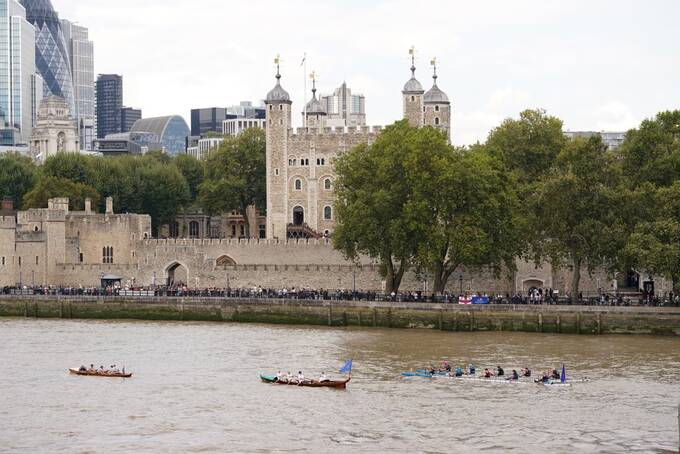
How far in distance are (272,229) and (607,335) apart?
41.2 m

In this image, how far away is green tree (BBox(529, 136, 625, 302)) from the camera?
77812mm

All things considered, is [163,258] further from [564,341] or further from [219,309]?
[564,341]

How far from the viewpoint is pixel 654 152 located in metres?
79.8

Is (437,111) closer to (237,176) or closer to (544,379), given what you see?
(237,176)

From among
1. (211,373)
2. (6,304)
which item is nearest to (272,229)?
(6,304)

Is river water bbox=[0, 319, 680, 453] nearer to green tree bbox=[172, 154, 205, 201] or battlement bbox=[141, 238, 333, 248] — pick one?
battlement bbox=[141, 238, 333, 248]

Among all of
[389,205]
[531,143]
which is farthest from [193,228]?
[389,205]

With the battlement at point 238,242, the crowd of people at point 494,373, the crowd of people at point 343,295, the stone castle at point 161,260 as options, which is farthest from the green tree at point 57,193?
the crowd of people at point 494,373

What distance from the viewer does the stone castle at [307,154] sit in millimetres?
110188

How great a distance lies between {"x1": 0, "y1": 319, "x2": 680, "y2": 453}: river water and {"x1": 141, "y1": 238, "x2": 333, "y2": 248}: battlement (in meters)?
23.2

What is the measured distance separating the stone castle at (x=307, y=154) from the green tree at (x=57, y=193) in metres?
14.0

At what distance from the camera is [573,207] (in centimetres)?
7888

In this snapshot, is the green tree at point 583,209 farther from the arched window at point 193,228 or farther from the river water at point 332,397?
the arched window at point 193,228

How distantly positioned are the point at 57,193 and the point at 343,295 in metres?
34.6
